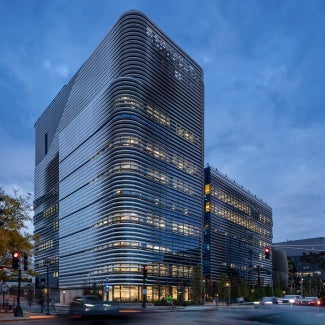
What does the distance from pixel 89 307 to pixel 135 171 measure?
110743 mm

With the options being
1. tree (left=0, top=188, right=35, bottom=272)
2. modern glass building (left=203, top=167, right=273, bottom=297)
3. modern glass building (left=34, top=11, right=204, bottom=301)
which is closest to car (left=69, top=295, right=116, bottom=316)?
tree (left=0, top=188, right=35, bottom=272)

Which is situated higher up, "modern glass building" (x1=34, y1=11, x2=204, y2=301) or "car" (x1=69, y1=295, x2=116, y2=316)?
"modern glass building" (x1=34, y1=11, x2=204, y2=301)

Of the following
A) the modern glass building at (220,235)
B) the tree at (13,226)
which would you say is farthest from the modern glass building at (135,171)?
the tree at (13,226)

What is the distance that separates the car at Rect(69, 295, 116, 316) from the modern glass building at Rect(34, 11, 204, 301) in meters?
103

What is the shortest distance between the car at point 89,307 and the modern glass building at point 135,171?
338 feet

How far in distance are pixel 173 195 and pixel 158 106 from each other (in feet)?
92.1

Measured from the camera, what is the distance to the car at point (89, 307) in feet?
78.6

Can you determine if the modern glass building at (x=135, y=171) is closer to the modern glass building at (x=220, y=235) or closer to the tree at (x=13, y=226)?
the modern glass building at (x=220, y=235)

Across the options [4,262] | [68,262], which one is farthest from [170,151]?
[4,262]

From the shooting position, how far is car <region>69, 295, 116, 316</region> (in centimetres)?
2397

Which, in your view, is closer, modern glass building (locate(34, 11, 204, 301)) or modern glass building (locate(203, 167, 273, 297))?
modern glass building (locate(34, 11, 204, 301))

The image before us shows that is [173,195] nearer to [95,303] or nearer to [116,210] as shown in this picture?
[116,210]

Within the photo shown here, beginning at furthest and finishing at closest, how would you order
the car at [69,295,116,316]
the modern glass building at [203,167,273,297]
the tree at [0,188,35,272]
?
1. the modern glass building at [203,167,273,297]
2. the tree at [0,188,35,272]
3. the car at [69,295,116,316]

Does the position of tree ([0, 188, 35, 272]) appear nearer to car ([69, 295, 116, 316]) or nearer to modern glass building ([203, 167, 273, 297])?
car ([69, 295, 116, 316])
